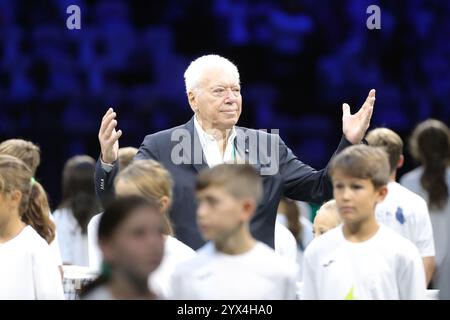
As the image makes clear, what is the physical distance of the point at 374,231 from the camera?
180 inches

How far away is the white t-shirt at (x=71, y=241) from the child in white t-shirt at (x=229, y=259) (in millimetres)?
3579

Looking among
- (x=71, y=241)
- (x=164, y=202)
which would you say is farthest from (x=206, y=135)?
(x=71, y=241)

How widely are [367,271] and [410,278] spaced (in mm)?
157

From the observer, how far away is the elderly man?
5492 mm

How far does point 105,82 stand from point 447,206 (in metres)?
3.40

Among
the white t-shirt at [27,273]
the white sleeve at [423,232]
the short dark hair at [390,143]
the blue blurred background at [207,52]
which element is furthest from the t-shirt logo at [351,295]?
the blue blurred background at [207,52]

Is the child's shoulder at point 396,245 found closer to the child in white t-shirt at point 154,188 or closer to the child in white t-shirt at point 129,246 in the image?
the child in white t-shirt at point 154,188

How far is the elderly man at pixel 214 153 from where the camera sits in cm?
549

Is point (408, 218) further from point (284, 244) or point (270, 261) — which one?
point (270, 261)

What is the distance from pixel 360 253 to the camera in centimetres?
448
